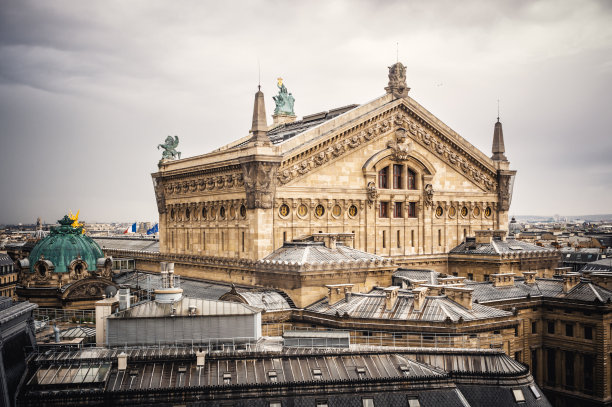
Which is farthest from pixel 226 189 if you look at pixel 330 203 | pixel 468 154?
pixel 468 154

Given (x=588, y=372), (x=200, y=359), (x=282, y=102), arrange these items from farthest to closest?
(x=282, y=102), (x=588, y=372), (x=200, y=359)

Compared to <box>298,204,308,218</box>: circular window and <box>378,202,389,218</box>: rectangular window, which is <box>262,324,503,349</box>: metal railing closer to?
<box>298,204,308,218</box>: circular window

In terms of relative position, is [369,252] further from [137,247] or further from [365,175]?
[137,247]

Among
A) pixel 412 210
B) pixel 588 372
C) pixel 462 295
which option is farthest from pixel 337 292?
pixel 588 372

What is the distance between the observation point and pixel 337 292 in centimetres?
6288

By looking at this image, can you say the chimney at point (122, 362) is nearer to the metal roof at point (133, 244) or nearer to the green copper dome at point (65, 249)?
the green copper dome at point (65, 249)

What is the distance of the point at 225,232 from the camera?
2965 inches

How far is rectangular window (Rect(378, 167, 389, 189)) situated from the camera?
257 feet

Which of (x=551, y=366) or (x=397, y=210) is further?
(x=397, y=210)

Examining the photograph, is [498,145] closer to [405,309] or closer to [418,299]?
[418,299]

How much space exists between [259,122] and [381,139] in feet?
50.5

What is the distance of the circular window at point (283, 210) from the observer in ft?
233

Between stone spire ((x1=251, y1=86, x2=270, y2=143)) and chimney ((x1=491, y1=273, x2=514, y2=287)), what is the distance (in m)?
26.2

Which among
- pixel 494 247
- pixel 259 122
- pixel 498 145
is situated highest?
pixel 259 122
